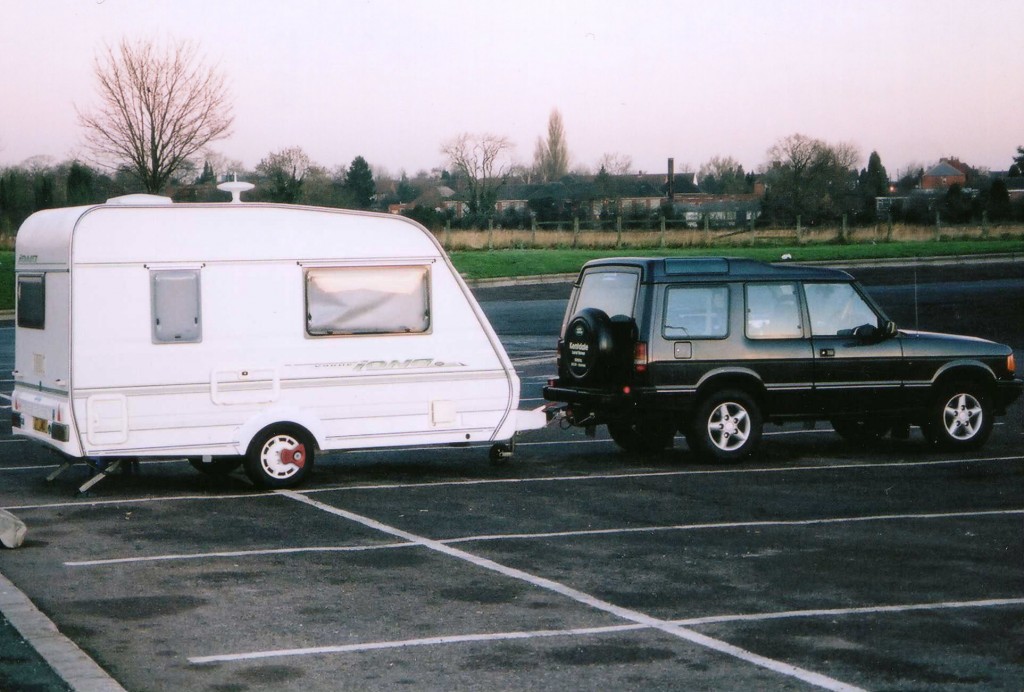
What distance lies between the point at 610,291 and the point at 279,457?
3.70 m

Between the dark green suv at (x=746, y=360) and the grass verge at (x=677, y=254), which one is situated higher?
the grass verge at (x=677, y=254)

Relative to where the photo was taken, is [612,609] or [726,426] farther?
[726,426]

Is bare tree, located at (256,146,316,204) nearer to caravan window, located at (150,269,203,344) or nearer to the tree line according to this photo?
the tree line

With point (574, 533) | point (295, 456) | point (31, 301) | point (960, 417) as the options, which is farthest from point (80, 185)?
point (574, 533)

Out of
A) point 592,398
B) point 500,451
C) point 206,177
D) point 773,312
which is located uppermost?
point 206,177

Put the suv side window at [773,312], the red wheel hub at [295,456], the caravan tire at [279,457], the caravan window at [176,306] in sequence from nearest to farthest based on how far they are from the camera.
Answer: the caravan window at [176,306] < the caravan tire at [279,457] < the red wheel hub at [295,456] < the suv side window at [773,312]

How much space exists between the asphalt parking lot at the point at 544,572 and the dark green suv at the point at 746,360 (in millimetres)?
495

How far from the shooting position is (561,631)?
24.3ft

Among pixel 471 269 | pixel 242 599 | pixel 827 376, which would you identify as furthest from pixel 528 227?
pixel 242 599

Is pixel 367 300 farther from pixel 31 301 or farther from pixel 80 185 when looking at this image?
pixel 80 185

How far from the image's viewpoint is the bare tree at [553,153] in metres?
112

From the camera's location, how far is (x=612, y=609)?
7891 mm

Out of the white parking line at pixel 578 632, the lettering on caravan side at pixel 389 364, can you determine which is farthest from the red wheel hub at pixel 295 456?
the white parking line at pixel 578 632

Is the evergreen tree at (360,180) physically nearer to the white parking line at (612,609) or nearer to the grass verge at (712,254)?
the grass verge at (712,254)
